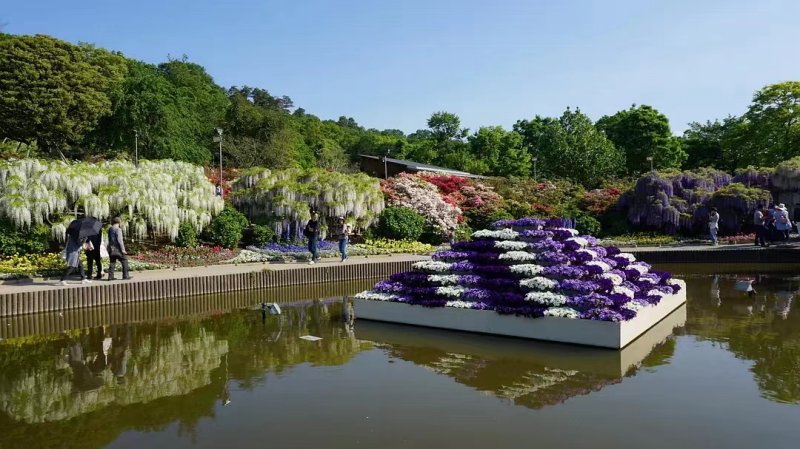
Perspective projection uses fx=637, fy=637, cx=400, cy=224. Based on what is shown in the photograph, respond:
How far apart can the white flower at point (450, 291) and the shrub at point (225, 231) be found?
10.6 metres

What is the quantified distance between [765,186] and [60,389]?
2767cm

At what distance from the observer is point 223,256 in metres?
18.3

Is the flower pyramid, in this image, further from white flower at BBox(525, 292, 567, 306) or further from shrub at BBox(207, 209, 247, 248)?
shrub at BBox(207, 209, 247, 248)

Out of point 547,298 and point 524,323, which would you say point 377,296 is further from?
point 547,298

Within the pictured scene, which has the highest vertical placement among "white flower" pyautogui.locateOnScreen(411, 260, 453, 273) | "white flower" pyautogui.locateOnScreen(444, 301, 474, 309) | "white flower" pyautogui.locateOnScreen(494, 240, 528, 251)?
"white flower" pyautogui.locateOnScreen(494, 240, 528, 251)

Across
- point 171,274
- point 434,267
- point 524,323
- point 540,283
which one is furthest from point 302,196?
point 524,323

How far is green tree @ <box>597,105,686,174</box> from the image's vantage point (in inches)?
2014

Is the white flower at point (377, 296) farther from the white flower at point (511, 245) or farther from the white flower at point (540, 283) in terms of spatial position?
the white flower at point (540, 283)

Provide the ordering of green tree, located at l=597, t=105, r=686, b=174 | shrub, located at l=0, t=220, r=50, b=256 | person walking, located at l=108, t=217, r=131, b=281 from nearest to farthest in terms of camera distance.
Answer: person walking, located at l=108, t=217, r=131, b=281
shrub, located at l=0, t=220, r=50, b=256
green tree, located at l=597, t=105, r=686, b=174

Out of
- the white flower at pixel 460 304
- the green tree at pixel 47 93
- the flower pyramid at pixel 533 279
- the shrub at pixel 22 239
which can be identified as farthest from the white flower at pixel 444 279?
the green tree at pixel 47 93

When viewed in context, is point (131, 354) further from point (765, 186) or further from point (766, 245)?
point (765, 186)

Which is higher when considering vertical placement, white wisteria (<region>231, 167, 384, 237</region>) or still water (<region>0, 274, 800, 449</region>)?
white wisteria (<region>231, 167, 384, 237</region>)

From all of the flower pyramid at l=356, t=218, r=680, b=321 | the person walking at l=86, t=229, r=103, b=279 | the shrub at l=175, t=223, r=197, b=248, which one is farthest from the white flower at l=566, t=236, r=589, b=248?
the shrub at l=175, t=223, r=197, b=248

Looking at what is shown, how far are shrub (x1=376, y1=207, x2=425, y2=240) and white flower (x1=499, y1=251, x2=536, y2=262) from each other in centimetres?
1299
